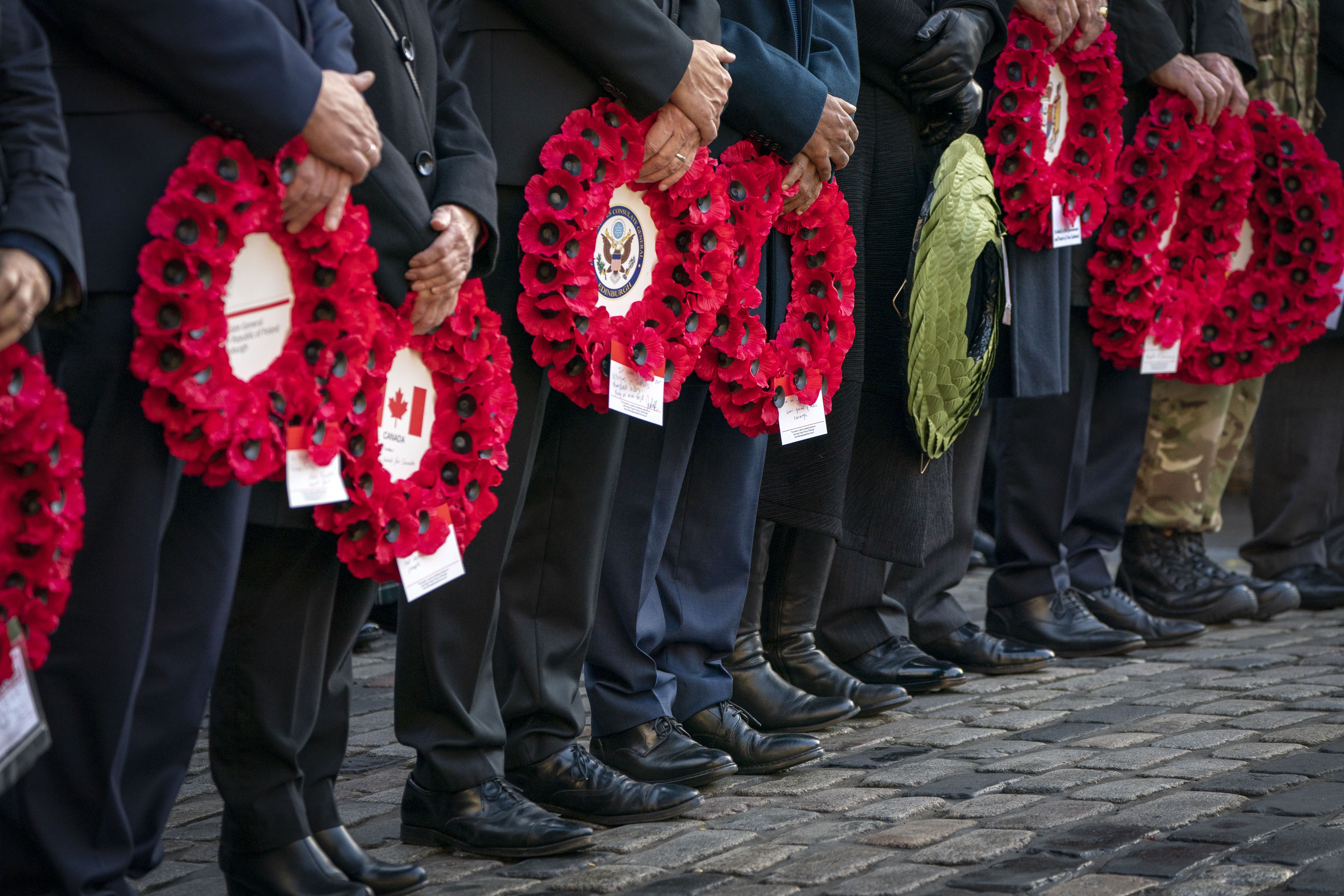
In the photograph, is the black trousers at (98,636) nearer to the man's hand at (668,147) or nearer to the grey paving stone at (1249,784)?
the man's hand at (668,147)

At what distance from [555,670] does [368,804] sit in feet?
1.92

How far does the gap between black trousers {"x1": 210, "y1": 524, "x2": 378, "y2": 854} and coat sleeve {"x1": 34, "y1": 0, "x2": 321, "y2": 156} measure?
2.23 ft

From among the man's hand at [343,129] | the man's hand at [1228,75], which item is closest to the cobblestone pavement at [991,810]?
the man's hand at [343,129]

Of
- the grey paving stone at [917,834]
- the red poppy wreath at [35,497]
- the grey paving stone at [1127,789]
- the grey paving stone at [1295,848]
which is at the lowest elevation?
the grey paving stone at [1295,848]

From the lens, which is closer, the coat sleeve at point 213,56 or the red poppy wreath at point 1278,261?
the coat sleeve at point 213,56

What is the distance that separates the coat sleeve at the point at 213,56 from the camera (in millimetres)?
2270

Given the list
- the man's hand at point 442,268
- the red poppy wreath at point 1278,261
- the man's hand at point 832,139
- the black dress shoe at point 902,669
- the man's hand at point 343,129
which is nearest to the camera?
the man's hand at point 343,129

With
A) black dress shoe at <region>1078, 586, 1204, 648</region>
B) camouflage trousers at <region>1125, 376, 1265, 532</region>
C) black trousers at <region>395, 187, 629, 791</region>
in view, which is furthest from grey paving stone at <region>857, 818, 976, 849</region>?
camouflage trousers at <region>1125, 376, 1265, 532</region>

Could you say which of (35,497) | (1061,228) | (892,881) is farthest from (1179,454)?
(35,497)

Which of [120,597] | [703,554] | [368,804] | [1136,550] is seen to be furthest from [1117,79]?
[120,597]

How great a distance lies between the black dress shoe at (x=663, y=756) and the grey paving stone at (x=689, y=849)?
0.26m

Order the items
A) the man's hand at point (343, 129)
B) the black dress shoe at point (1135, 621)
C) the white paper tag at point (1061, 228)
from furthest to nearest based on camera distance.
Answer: the black dress shoe at point (1135, 621), the white paper tag at point (1061, 228), the man's hand at point (343, 129)

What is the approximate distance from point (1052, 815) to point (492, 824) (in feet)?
3.64

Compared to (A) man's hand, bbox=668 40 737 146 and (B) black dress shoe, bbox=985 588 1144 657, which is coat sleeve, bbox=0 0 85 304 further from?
(B) black dress shoe, bbox=985 588 1144 657
